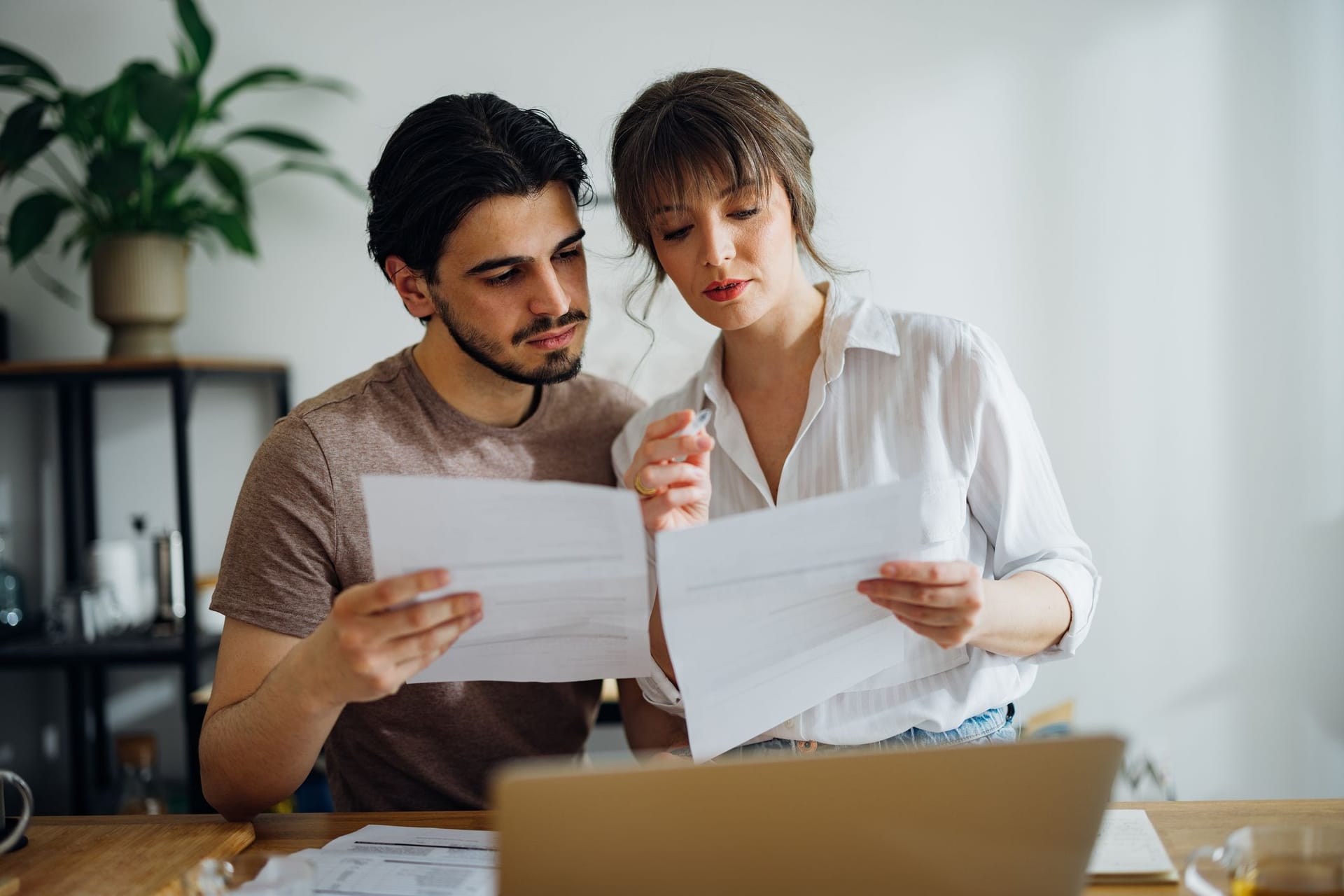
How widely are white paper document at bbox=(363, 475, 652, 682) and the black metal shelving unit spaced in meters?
Result: 1.70

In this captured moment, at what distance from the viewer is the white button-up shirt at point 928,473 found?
1345mm

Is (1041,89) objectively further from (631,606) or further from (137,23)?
(137,23)

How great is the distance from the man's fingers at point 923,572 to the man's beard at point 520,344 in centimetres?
64

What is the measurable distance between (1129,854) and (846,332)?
72 cm

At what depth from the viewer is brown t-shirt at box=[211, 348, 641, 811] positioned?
140 cm

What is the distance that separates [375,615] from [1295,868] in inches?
31.5

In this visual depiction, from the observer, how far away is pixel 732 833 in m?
0.77

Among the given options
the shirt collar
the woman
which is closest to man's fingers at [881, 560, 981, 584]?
the woman

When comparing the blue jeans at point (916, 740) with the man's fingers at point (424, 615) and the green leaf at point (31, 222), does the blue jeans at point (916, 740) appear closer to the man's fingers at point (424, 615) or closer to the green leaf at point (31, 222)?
the man's fingers at point (424, 615)

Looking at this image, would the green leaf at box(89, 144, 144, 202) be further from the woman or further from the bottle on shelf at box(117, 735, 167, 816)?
the woman

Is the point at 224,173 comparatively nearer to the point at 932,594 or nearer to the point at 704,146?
the point at 704,146

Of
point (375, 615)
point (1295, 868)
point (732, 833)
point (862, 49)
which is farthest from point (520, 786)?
point (862, 49)

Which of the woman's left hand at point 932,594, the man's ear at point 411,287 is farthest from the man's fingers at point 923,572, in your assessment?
the man's ear at point 411,287

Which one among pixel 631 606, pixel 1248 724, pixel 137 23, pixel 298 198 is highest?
pixel 137 23
